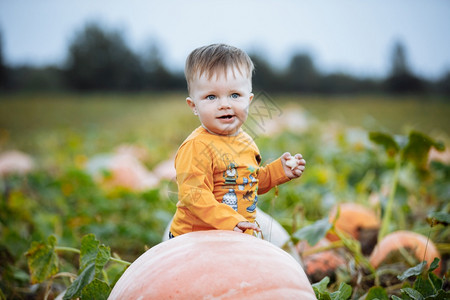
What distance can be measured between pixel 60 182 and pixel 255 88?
7.64ft

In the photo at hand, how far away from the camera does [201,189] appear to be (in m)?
1.12

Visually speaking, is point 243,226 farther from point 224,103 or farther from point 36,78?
point 36,78

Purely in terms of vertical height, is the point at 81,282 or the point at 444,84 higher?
the point at 81,282

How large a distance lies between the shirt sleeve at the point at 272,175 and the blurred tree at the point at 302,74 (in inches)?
373

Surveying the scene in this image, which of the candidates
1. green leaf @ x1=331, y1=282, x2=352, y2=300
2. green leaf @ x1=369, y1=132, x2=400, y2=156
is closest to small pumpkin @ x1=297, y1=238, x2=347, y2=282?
→ green leaf @ x1=331, y1=282, x2=352, y2=300

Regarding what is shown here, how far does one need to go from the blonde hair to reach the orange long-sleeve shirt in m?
0.19

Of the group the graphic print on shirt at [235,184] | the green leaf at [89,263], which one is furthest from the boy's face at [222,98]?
the green leaf at [89,263]

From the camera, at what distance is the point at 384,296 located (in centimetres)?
135

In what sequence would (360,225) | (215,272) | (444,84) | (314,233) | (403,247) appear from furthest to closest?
1. (444,84)
2. (360,225)
3. (403,247)
4. (314,233)
5. (215,272)

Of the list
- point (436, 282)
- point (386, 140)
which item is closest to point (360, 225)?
point (386, 140)

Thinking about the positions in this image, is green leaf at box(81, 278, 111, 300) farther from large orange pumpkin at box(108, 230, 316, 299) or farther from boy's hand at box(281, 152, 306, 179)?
boy's hand at box(281, 152, 306, 179)

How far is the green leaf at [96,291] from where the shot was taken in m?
1.19

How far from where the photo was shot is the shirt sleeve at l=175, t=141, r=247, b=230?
1117 millimetres

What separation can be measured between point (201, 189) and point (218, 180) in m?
0.09
